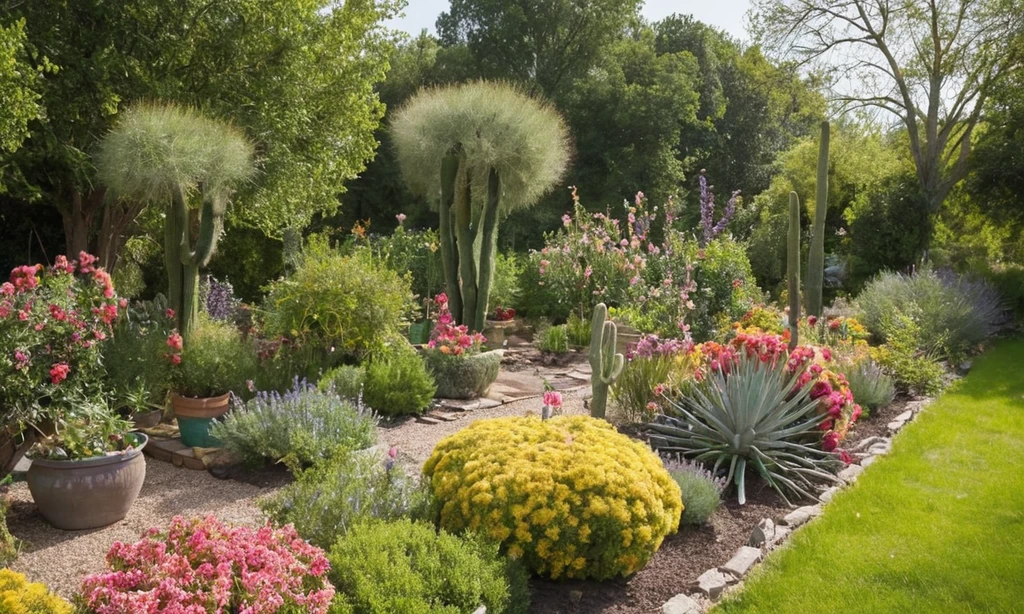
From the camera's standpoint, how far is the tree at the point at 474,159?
8.61 metres

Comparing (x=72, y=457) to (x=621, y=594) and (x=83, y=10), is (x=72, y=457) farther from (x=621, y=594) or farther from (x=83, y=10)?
(x=83, y=10)

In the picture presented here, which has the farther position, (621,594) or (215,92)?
(215,92)

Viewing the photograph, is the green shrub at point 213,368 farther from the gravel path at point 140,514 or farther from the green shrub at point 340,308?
the green shrub at point 340,308

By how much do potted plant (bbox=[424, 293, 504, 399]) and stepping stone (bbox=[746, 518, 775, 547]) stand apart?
3537mm

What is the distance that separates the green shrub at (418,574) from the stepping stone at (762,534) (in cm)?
149

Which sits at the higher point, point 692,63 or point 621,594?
point 692,63

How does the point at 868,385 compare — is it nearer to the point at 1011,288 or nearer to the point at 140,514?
the point at 140,514

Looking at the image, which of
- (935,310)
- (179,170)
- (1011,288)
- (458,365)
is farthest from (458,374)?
(1011,288)

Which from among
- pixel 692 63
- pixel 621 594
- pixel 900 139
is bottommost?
pixel 621 594

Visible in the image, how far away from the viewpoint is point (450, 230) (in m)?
9.01

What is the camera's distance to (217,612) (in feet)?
7.84

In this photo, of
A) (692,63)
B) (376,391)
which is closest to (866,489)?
(376,391)

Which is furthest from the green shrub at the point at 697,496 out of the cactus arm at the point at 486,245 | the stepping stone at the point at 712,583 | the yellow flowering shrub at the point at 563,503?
the cactus arm at the point at 486,245

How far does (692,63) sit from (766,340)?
20239 mm
